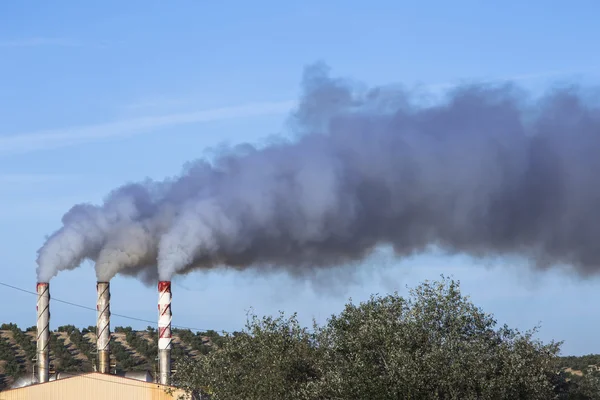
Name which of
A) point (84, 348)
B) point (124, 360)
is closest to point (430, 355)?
point (124, 360)

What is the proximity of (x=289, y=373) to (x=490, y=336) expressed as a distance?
12.9 meters

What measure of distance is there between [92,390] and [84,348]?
66728mm

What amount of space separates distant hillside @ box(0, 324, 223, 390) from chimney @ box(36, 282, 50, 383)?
31397mm

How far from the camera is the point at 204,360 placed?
64.2m

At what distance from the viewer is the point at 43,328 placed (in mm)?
78125

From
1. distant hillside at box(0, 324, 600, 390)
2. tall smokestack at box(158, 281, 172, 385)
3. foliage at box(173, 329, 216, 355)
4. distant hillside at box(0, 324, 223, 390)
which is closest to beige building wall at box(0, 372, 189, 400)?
tall smokestack at box(158, 281, 172, 385)

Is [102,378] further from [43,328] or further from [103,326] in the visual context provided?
[43,328]

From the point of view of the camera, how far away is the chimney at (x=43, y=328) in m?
76.9

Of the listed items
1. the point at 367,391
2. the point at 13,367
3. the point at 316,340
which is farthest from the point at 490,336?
the point at 13,367

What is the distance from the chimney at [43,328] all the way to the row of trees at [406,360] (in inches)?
834

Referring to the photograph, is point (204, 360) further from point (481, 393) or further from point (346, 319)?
point (481, 393)

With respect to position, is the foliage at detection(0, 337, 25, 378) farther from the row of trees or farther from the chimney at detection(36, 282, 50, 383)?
the row of trees

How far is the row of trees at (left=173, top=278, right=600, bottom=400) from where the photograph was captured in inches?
1955

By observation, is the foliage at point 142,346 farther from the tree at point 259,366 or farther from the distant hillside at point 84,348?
the tree at point 259,366
